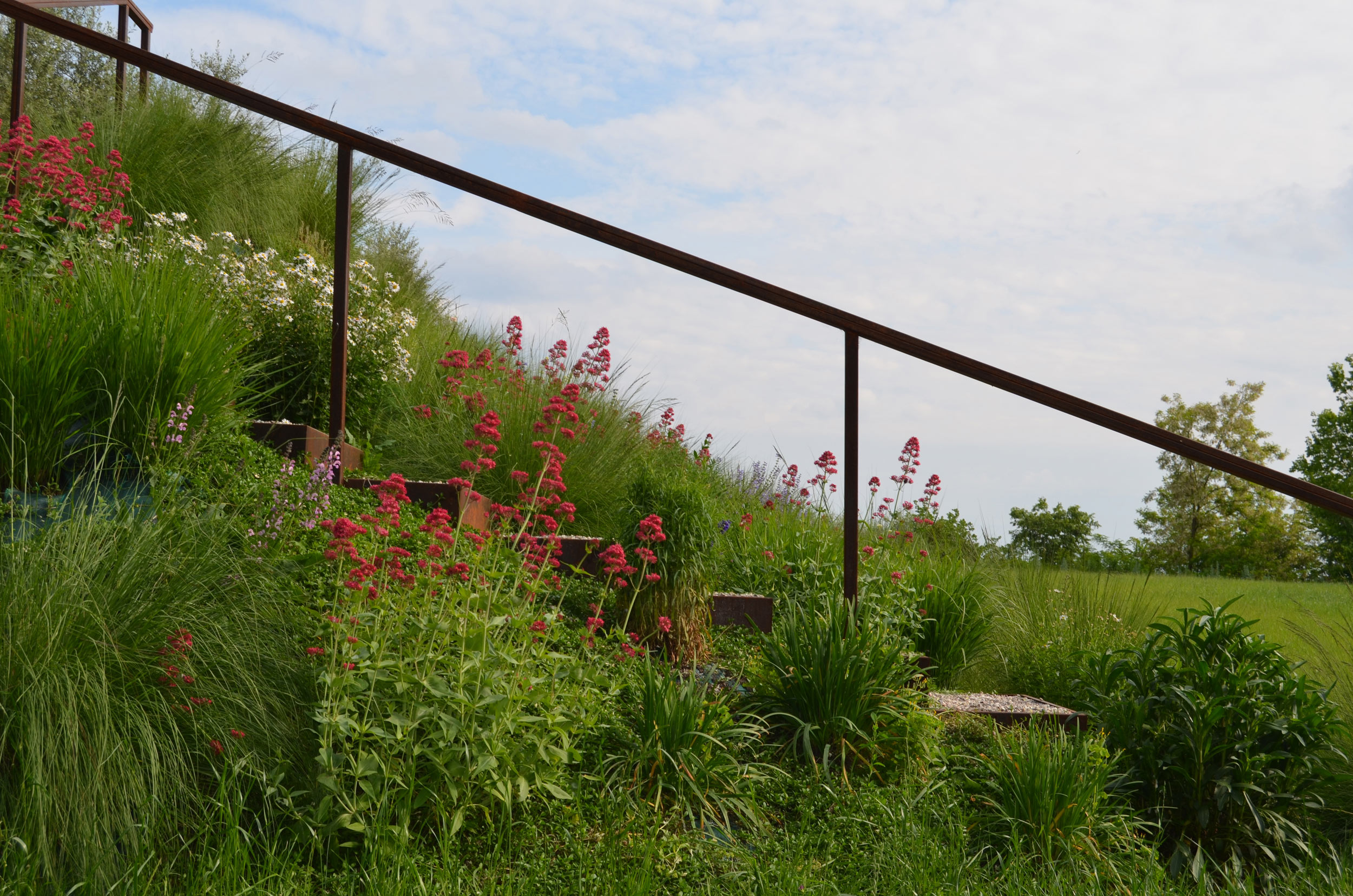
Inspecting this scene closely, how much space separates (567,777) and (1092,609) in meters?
3.69

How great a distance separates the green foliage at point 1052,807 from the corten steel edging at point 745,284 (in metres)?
1.18

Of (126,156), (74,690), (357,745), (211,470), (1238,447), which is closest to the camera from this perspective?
(74,690)

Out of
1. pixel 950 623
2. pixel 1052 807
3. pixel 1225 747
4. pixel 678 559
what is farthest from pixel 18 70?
pixel 1225 747

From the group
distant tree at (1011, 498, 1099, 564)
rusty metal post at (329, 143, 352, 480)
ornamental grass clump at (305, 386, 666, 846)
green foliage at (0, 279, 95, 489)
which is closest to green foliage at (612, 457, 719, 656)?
ornamental grass clump at (305, 386, 666, 846)

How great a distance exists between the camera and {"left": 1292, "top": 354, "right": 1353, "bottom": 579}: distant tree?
23078mm

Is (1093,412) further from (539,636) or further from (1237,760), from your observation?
(539,636)

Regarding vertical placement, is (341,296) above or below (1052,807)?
above

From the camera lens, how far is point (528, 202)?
3.76 metres

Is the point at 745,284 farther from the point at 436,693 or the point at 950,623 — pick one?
the point at 950,623

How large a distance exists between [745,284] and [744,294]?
4 cm

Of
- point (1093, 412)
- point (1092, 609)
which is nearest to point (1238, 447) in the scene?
point (1092, 609)

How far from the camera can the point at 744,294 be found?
3.66 metres

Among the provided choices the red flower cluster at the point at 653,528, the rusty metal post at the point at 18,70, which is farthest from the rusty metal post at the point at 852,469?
the rusty metal post at the point at 18,70

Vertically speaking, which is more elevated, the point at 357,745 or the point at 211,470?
the point at 211,470
